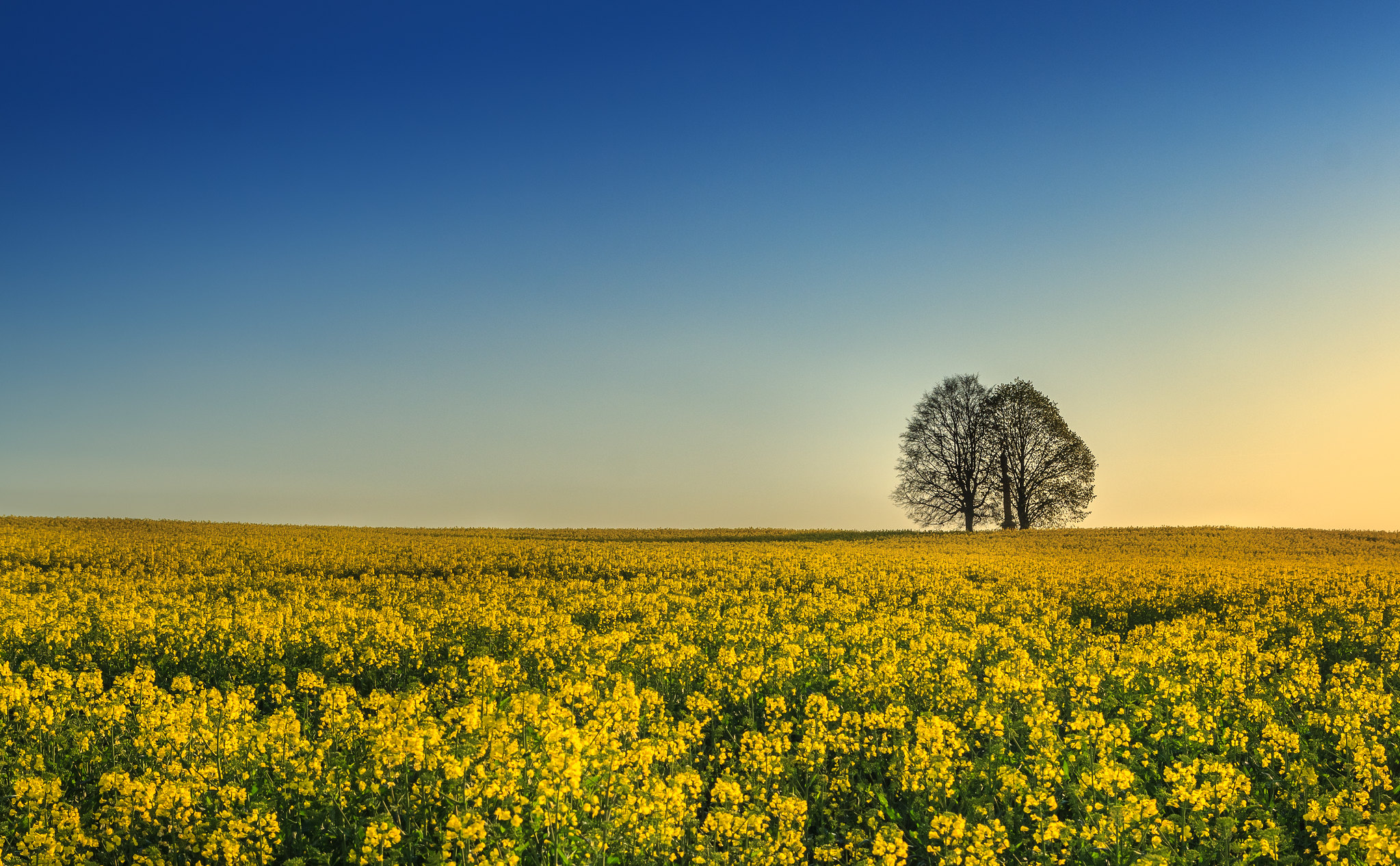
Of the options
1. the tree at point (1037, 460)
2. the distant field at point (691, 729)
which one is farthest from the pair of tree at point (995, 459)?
the distant field at point (691, 729)

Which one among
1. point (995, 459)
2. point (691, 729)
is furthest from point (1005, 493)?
point (691, 729)

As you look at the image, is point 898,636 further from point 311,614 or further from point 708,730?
point 311,614

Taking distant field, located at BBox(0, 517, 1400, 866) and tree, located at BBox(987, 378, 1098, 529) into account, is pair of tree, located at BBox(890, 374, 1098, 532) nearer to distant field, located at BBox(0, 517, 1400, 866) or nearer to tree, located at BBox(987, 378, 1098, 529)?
tree, located at BBox(987, 378, 1098, 529)

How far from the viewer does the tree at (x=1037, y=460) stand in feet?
174

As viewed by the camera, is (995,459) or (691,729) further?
(995,459)

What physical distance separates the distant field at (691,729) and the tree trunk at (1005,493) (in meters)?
36.5

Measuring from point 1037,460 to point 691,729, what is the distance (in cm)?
5119

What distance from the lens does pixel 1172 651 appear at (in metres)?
10.9

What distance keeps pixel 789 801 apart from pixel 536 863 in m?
1.70

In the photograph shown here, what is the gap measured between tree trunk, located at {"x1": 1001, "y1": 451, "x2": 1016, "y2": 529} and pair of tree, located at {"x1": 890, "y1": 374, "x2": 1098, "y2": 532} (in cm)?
4

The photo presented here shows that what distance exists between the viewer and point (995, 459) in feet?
178

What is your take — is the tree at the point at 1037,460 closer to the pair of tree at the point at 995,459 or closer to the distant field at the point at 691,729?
the pair of tree at the point at 995,459

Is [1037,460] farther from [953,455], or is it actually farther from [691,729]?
[691,729]

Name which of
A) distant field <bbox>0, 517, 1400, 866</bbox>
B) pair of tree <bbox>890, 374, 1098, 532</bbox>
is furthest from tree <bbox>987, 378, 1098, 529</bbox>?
distant field <bbox>0, 517, 1400, 866</bbox>
